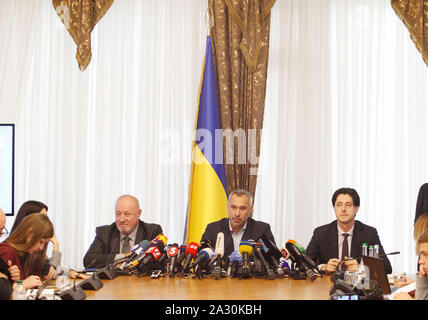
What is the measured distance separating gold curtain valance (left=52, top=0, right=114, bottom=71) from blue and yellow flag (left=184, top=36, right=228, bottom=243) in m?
1.28

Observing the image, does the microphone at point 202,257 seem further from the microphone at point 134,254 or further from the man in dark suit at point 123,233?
the man in dark suit at point 123,233

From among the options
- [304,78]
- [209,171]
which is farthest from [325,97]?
[209,171]

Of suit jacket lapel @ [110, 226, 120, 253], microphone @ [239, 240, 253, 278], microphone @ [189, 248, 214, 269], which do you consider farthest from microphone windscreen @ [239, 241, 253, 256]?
suit jacket lapel @ [110, 226, 120, 253]

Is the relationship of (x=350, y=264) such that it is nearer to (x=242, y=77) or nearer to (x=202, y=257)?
(x=202, y=257)

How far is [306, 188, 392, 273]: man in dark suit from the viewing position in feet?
15.9

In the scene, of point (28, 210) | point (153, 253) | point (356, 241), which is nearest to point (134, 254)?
point (153, 253)

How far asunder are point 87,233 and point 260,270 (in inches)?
118

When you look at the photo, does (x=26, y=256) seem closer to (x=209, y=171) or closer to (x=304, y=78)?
(x=209, y=171)

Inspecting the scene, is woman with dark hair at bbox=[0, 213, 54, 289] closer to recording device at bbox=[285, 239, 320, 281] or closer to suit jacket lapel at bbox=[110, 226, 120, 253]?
suit jacket lapel at bbox=[110, 226, 120, 253]

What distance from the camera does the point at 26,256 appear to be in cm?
365

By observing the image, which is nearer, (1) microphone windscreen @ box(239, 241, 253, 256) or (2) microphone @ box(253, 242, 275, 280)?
(2) microphone @ box(253, 242, 275, 280)

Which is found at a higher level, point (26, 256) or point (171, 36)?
point (171, 36)

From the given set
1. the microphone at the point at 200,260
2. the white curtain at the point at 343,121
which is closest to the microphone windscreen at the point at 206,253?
the microphone at the point at 200,260
